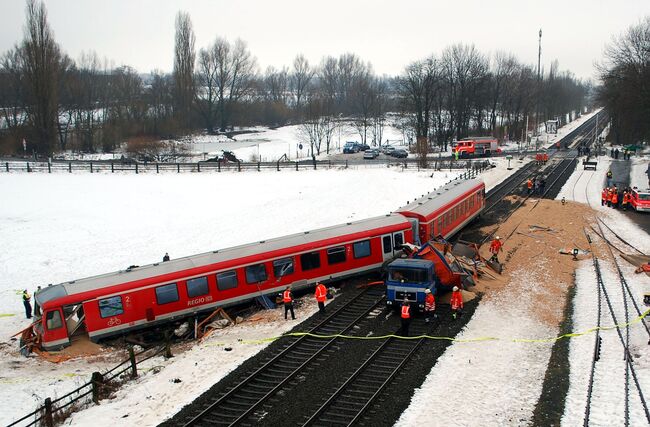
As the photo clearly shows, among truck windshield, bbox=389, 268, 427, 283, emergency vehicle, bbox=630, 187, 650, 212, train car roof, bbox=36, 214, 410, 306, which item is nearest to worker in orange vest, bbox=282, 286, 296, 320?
train car roof, bbox=36, 214, 410, 306

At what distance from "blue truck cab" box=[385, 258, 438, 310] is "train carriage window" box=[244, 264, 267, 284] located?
507cm

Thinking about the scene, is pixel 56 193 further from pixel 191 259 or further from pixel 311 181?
pixel 191 259

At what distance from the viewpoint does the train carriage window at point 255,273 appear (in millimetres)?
21609

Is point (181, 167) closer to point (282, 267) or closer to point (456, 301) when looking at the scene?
point (282, 267)

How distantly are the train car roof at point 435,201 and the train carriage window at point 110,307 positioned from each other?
44.1 ft

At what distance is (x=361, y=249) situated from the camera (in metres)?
23.7

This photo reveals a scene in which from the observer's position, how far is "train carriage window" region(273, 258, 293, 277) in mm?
22141

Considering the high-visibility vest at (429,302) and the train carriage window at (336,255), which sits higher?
the train carriage window at (336,255)

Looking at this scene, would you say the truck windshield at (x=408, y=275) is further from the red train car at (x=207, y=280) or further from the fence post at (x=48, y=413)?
the fence post at (x=48, y=413)

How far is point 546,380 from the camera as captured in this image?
15.1 m

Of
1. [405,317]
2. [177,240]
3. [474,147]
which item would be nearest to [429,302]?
[405,317]

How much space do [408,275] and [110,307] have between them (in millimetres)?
10612

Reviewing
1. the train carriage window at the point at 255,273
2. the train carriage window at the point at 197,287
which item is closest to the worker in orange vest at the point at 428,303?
the train carriage window at the point at 255,273

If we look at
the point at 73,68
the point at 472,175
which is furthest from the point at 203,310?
the point at 73,68
